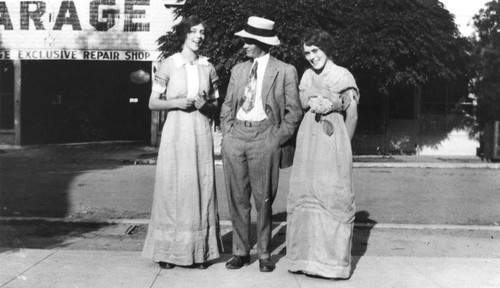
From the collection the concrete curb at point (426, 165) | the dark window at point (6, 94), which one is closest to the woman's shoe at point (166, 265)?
the concrete curb at point (426, 165)

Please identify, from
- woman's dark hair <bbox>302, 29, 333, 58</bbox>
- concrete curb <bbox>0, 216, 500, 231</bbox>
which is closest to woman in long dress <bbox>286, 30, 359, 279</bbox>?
woman's dark hair <bbox>302, 29, 333, 58</bbox>

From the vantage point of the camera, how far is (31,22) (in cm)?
1994

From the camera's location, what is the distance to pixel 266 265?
5.21 meters

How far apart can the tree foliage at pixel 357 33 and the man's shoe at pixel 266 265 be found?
10184 mm

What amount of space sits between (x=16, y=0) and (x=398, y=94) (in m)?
11.6

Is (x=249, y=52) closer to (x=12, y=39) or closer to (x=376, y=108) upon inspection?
(x=376, y=108)

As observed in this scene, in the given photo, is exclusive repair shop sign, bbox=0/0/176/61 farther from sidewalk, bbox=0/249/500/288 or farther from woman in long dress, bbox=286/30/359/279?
woman in long dress, bbox=286/30/359/279

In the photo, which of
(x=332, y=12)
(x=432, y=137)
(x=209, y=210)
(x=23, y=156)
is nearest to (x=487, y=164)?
(x=432, y=137)

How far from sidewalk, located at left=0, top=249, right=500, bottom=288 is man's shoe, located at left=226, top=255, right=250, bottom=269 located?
0.17 feet

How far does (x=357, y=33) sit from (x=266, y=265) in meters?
11.0

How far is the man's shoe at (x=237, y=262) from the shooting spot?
5277mm

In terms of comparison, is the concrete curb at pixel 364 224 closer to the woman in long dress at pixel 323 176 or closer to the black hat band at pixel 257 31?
the woman in long dress at pixel 323 176

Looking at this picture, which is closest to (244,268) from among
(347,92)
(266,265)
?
(266,265)

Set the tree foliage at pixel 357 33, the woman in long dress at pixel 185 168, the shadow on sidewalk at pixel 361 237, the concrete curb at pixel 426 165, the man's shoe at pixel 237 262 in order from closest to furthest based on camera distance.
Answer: the woman in long dress at pixel 185 168 → the man's shoe at pixel 237 262 → the shadow on sidewalk at pixel 361 237 → the tree foliage at pixel 357 33 → the concrete curb at pixel 426 165
